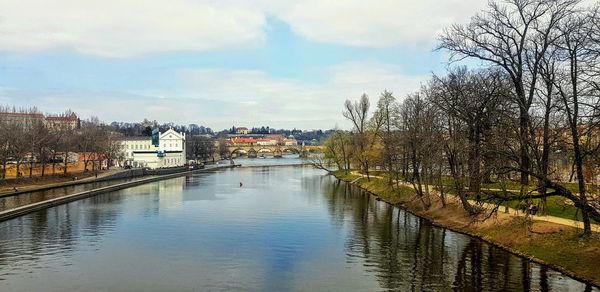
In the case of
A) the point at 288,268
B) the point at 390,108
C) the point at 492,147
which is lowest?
the point at 288,268

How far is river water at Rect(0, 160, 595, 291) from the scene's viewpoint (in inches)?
923

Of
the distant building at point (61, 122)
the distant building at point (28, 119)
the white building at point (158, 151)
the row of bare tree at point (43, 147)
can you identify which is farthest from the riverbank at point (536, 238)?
the white building at point (158, 151)

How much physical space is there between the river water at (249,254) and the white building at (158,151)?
7622 centimetres

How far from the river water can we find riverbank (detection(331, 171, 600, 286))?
801mm

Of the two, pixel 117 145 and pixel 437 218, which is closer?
pixel 437 218

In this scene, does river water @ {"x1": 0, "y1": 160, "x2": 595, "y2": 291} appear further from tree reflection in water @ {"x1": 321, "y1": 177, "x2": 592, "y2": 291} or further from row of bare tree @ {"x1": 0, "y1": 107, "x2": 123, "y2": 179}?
row of bare tree @ {"x1": 0, "y1": 107, "x2": 123, "y2": 179}

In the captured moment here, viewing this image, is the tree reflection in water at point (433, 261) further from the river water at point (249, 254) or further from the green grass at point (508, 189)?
the green grass at point (508, 189)

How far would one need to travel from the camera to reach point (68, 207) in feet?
169

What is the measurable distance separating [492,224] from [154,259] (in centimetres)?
2300

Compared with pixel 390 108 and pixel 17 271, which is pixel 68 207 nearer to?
pixel 17 271

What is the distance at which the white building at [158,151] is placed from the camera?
413ft

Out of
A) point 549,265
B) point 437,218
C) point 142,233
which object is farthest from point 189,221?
point 549,265

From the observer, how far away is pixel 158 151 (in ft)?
429

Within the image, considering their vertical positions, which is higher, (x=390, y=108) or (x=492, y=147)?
Answer: (x=390, y=108)
